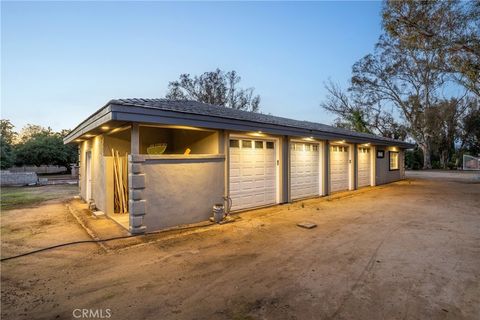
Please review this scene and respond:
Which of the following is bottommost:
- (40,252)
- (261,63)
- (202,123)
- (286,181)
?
(40,252)

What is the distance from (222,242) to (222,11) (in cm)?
1451

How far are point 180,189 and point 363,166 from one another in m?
11.5

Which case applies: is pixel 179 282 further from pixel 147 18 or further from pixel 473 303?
pixel 147 18

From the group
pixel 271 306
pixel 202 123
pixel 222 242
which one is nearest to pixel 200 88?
pixel 202 123

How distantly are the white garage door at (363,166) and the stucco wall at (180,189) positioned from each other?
971 centimetres

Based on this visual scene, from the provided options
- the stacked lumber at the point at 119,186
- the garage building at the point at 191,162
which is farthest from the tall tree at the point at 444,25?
the stacked lumber at the point at 119,186

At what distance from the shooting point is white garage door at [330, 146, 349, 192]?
441 inches

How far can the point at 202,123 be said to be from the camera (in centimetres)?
611

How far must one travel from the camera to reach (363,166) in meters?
13.7

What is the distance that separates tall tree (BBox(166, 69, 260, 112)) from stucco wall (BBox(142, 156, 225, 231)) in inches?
994

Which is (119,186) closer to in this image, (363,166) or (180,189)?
(180,189)

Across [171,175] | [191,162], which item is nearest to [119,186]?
[171,175]

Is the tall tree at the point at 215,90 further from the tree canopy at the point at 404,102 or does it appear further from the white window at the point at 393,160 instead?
the white window at the point at 393,160

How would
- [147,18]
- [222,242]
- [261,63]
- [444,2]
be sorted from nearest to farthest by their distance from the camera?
[222,242] → [444,2] → [147,18] → [261,63]
